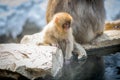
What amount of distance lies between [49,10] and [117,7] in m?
4.21

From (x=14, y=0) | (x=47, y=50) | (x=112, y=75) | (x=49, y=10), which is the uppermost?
(x=14, y=0)

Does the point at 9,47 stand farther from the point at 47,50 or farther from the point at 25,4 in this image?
the point at 25,4

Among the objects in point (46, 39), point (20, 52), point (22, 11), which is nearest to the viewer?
point (20, 52)

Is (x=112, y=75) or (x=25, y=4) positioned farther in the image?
(x=25, y=4)

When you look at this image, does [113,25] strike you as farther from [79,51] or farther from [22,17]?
[22,17]

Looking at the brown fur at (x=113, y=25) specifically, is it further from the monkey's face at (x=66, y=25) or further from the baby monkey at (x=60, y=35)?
the monkey's face at (x=66, y=25)

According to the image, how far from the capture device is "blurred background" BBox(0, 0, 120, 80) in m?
8.40

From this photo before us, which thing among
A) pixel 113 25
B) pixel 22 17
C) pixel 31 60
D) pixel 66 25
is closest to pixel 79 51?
pixel 66 25

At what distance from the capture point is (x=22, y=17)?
9.04 metres

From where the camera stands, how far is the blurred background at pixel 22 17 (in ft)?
27.6

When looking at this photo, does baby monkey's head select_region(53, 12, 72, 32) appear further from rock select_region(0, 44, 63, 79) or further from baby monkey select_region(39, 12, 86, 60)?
rock select_region(0, 44, 63, 79)

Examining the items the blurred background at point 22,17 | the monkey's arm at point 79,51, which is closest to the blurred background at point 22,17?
Result: the blurred background at point 22,17

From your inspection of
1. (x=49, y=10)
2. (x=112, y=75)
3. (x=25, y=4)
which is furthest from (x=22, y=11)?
(x=112, y=75)

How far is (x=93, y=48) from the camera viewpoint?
586 cm
